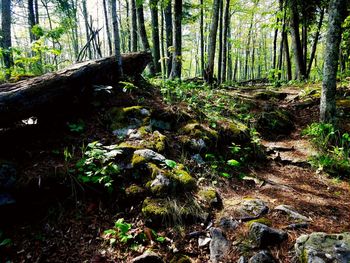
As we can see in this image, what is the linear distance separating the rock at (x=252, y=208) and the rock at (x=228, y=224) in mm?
189

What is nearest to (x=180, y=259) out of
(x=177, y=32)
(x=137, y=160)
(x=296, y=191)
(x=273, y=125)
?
(x=137, y=160)

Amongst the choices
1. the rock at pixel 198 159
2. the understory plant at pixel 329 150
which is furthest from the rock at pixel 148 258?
the understory plant at pixel 329 150

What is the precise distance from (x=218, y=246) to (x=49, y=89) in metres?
3.46

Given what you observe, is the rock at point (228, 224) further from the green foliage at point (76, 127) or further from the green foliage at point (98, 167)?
the green foliage at point (76, 127)

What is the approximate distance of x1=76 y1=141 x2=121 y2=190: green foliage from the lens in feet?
10.5

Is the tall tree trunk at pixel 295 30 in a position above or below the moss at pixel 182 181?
above

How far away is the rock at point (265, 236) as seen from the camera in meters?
2.55

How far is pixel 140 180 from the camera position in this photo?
11.2ft

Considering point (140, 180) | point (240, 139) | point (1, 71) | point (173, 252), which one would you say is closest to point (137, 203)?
point (140, 180)

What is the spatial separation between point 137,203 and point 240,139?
113 inches

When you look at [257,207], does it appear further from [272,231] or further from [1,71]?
[1,71]

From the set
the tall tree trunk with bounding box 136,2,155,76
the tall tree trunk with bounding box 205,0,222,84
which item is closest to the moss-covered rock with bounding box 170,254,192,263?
the tall tree trunk with bounding box 205,0,222,84

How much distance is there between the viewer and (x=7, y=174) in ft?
10.1

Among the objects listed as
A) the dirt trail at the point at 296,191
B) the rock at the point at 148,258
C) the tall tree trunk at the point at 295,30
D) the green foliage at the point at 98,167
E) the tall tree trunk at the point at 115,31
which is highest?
the tall tree trunk at the point at 295,30
